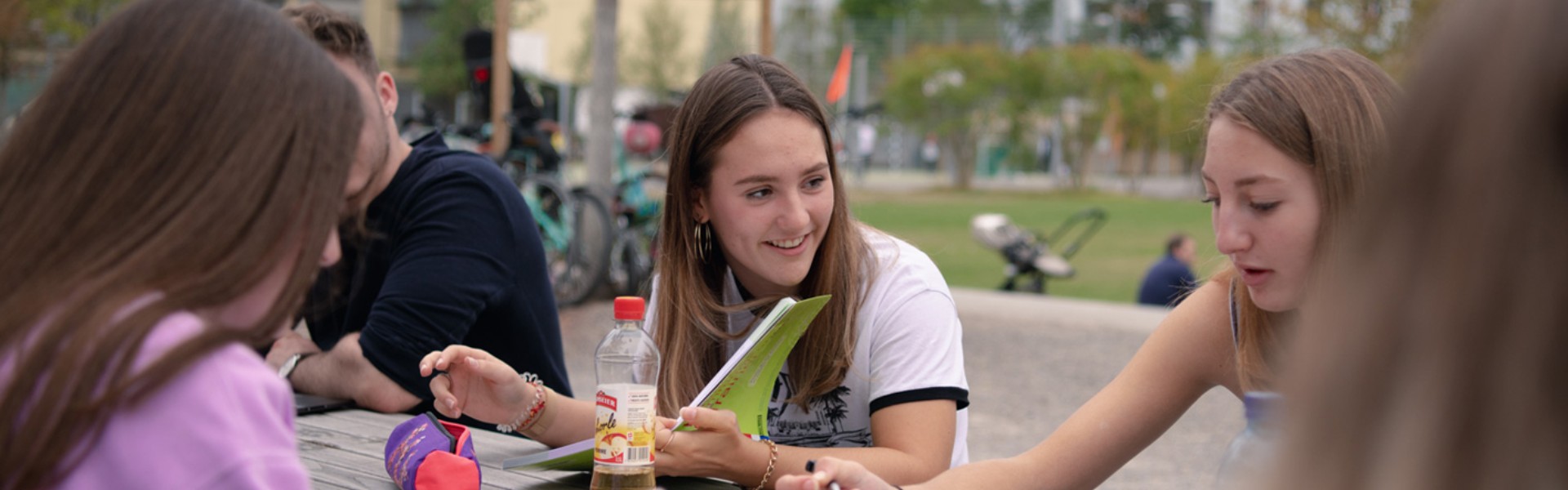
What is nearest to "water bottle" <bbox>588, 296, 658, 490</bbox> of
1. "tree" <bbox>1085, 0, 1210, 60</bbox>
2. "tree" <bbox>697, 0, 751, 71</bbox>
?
"tree" <bbox>697, 0, 751, 71</bbox>

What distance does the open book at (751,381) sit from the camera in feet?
6.06

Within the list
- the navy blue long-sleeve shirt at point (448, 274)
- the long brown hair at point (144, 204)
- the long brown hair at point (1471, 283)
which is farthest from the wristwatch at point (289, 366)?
the long brown hair at point (1471, 283)

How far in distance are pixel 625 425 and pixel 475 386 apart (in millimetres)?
437

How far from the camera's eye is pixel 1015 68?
3061 centimetres

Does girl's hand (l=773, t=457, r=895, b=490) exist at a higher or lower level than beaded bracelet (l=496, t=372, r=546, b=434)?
higher

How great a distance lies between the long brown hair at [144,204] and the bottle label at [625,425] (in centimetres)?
60

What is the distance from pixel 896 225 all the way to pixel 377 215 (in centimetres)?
1678

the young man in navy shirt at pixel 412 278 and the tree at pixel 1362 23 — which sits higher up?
the young man in navy shirt at pixel 412 278

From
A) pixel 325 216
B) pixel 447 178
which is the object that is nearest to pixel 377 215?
Result: pixel 447 178

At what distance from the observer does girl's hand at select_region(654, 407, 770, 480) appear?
1915mm

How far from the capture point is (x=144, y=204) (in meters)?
1.15

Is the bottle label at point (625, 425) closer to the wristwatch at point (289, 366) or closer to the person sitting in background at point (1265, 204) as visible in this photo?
the person sitting in background at point (1265, 204)

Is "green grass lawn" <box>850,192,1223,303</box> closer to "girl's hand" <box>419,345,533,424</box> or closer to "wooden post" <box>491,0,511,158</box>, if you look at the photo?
"wooden post" <box>491,0,511,158</box>

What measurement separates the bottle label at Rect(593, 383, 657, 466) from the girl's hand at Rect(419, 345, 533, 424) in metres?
0.34
